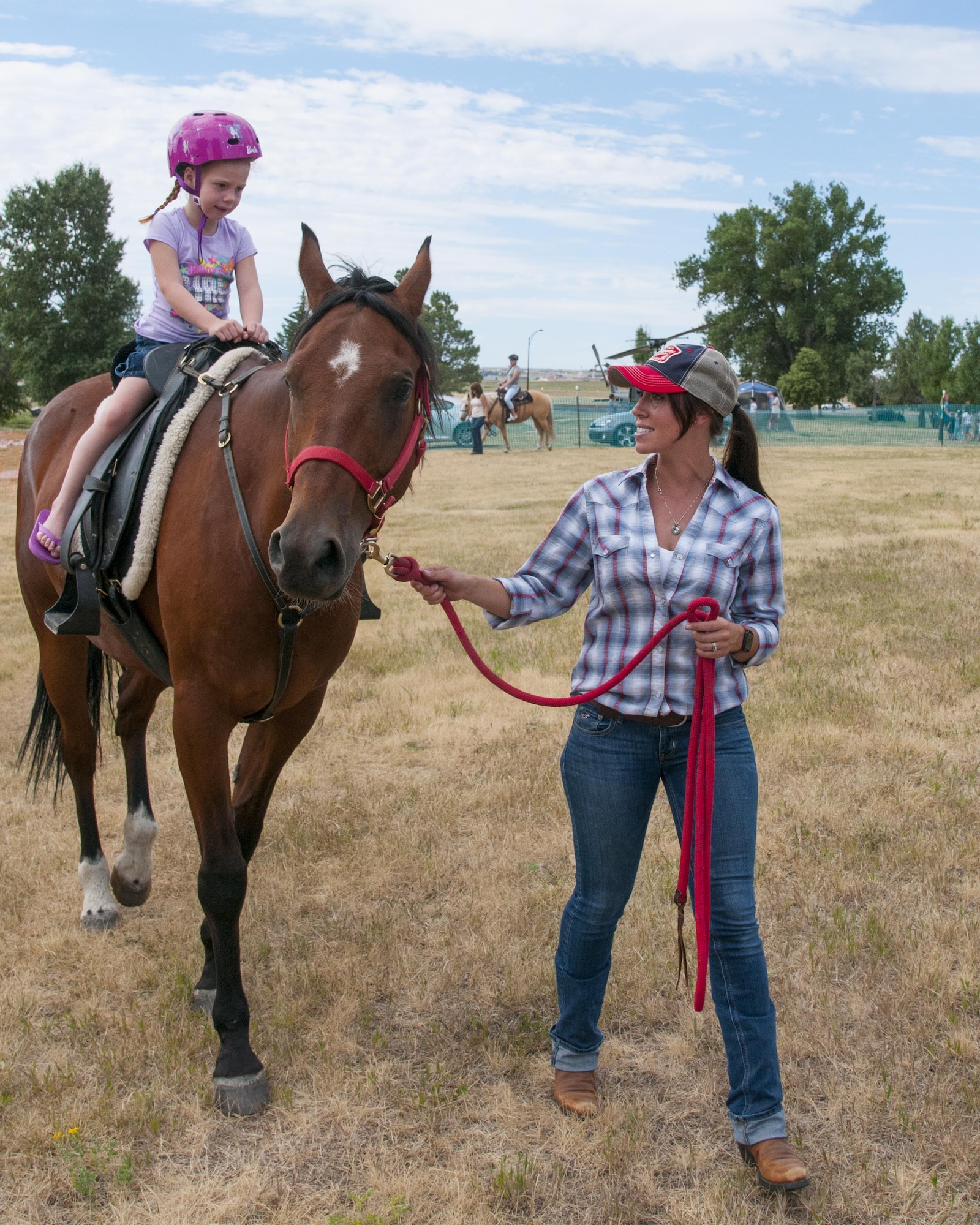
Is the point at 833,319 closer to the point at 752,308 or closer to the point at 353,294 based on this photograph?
the point at 752,308

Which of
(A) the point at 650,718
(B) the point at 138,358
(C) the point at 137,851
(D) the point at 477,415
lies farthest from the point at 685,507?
(D) the point at 477,415

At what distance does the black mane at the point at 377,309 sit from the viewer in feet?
9.20

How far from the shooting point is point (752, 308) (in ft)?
242

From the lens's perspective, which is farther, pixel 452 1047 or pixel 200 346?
pixel 200 346

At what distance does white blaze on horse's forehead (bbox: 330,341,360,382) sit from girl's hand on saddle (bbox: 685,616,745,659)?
1054 millimetres

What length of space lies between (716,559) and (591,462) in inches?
895

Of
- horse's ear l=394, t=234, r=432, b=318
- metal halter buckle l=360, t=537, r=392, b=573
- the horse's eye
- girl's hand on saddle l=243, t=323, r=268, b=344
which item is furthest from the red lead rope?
girl's hand on saddle l=243, t=323, r=268, b=344

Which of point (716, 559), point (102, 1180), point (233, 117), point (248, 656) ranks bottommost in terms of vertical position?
point (102, 1180)

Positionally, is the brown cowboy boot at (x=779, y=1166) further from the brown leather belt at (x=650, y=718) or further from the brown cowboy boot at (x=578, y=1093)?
the brown leather belt at (x=650, y=718)

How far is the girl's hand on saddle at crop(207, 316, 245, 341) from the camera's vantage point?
11.5 feet

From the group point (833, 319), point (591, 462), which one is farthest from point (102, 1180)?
point (833, 319)

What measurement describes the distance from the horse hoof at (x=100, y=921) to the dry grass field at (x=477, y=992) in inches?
3.2

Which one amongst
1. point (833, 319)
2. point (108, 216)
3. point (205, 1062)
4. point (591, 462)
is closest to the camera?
point (205, 1062)

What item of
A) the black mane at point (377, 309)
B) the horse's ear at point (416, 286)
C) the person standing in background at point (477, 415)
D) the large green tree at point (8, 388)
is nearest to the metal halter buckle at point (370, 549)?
the black mane at point (377, 309)
